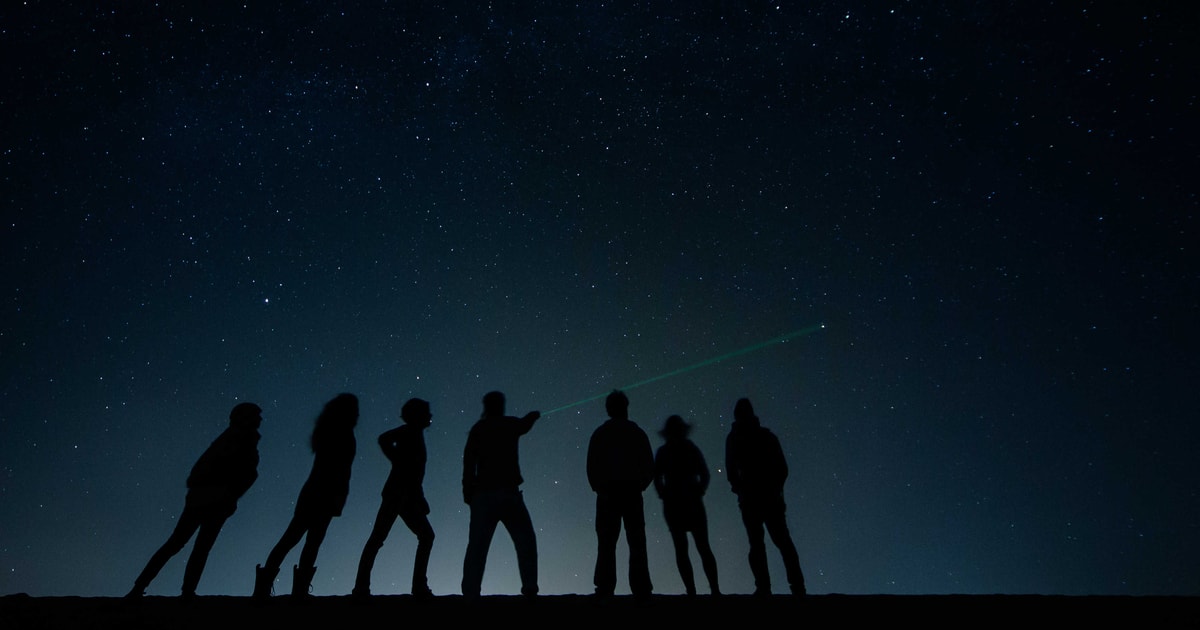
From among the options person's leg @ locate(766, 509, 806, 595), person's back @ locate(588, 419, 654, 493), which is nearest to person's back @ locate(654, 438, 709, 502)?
person's leg @ locate(766, 509, 806, 595)

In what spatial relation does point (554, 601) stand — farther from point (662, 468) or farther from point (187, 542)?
point (187, 542)

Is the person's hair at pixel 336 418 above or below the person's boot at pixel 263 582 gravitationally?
above

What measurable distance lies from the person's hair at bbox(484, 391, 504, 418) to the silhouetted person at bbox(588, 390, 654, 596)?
0.87 metres

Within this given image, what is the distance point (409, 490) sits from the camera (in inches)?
237

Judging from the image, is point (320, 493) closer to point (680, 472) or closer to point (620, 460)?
point (620, 460)

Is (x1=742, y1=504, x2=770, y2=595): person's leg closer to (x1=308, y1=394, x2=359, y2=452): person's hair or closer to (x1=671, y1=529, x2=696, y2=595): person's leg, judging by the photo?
(x1=671, y1=529, x2=696, y2=595): person's leg

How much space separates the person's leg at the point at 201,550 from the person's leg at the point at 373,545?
4.16 ft

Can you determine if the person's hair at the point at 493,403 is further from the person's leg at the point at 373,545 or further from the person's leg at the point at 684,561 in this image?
the person's leg at the point at 684,561

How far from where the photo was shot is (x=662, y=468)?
22.3ft

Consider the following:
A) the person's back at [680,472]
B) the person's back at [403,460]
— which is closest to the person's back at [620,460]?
the person's back at [680,472]

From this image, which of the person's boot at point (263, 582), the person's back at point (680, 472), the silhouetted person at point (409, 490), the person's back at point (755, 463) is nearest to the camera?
the person's boot at point (263, 582)

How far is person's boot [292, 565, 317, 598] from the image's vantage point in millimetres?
5289

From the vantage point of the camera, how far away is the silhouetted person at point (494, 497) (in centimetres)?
512

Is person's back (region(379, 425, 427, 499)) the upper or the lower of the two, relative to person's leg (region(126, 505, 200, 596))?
upper
